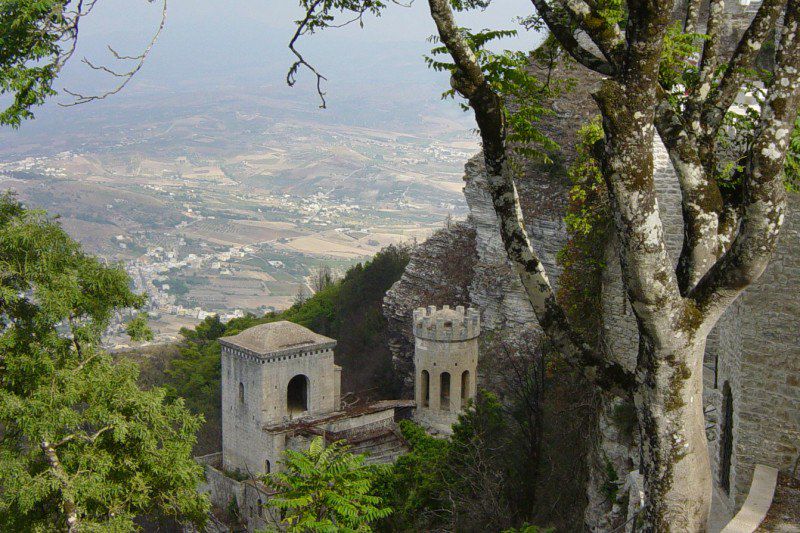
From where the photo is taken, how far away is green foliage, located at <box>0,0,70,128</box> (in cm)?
729

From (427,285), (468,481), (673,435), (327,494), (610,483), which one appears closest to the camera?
(673,435)

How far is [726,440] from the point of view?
10008 millimetres

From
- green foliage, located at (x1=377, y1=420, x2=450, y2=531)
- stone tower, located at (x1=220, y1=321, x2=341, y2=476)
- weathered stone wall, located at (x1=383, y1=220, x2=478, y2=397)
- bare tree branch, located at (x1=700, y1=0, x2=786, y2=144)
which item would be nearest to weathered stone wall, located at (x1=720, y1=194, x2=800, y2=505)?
bare tree branch, located at (x1=700, y1=0, x2=786, y2=144)

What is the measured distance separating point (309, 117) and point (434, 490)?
174 metres

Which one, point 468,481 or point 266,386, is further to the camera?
point 266,386

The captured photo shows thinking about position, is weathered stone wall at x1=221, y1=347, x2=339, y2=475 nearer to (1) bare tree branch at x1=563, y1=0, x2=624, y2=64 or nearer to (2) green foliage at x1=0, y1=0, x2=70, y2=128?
(2) green foliage at x1=0, y1=0, x2=70, y2=128

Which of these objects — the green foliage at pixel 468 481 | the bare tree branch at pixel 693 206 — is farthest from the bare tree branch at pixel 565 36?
the green foliage at pixel 468 481

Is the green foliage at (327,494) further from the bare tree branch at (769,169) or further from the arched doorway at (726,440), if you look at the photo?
the bare tree branch at (769,169)

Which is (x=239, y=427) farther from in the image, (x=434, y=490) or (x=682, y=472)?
(x=682, y=472)

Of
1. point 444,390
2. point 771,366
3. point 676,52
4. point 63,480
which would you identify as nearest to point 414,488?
point 63,480

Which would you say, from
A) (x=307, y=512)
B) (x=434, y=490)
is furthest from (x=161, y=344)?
(x=307, y=512)

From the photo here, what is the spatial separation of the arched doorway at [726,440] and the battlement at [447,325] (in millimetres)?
15707

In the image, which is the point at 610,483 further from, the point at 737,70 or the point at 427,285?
the point at 427,285

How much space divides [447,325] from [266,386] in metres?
5.70
